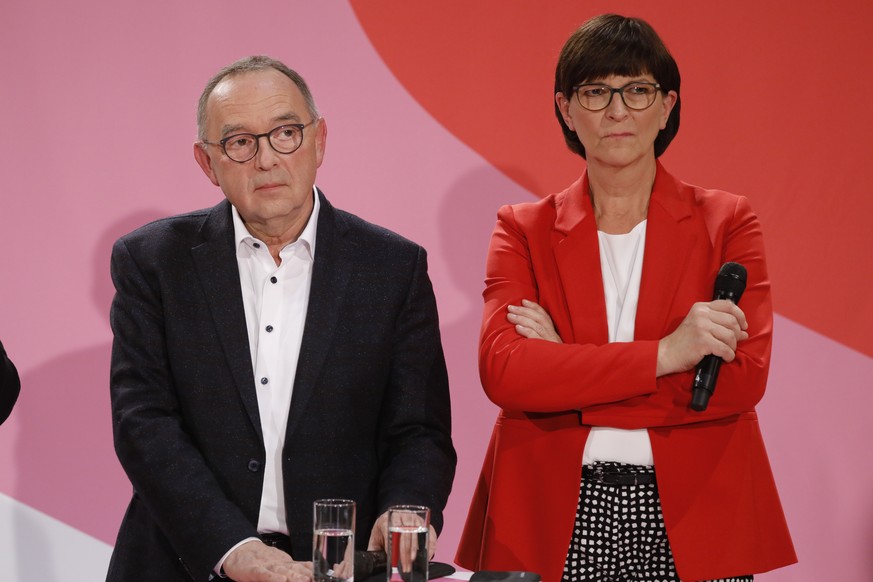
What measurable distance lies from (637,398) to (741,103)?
1668 millimetres

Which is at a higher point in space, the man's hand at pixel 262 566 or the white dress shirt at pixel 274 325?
the white dress shirt at pixel 274 325

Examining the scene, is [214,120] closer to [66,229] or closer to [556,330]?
[556,330]

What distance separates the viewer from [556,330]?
277cm

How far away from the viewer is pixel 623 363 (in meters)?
2.54

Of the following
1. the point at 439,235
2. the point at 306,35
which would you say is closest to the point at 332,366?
the point at 439,235

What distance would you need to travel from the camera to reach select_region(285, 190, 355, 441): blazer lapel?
2.60 meters

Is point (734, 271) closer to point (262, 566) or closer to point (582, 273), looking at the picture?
point (582, 273)

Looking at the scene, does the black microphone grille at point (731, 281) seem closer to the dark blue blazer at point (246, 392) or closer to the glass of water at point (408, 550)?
the dark blue blazer at point (246, 392)

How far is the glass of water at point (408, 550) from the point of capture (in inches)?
76.5

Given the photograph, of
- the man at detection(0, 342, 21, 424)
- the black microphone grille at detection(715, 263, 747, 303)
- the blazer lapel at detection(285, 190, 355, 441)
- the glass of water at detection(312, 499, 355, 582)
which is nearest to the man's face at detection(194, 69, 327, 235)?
the blazer lapel at detection(285, 190, 355, 441)

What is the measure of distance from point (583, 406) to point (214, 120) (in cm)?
116

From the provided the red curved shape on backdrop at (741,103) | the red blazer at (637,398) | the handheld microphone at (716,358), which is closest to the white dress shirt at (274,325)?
the red blazer at (637,398)

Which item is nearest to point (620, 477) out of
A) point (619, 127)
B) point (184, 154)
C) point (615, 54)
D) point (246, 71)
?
point (619, 127)

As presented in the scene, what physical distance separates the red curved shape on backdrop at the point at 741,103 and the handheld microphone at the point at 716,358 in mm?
1303
